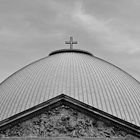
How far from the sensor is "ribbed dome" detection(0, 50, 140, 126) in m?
17.8

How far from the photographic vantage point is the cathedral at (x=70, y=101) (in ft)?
50.9

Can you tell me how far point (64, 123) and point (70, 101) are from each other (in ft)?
3.30

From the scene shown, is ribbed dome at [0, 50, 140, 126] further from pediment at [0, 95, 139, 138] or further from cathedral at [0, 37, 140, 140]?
pediment at [0, 95, 139, 138]

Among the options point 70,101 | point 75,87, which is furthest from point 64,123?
point 75,87

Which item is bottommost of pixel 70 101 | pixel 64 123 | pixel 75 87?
pixel 64 123

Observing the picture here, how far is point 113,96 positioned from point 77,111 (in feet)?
10.4

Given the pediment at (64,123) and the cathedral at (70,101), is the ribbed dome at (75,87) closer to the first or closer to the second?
the cathedral at (70,101)

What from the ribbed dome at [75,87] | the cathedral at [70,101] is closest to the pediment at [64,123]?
the cathedral at [70,101]

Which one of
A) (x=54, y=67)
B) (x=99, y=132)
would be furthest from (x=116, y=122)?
(x=54, y=67)

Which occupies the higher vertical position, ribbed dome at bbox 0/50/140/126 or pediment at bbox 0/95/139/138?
ribbed dome at bbox 0/50/140/126

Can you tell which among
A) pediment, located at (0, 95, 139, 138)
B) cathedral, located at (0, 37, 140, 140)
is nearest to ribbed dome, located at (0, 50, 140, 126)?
cathedral, located at (0, 37, 140, 140)

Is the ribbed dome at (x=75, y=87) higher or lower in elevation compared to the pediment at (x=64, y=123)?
higher

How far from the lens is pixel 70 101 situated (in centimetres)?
1580

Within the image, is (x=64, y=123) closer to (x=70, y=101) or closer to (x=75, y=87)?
(x=70, y=101)
